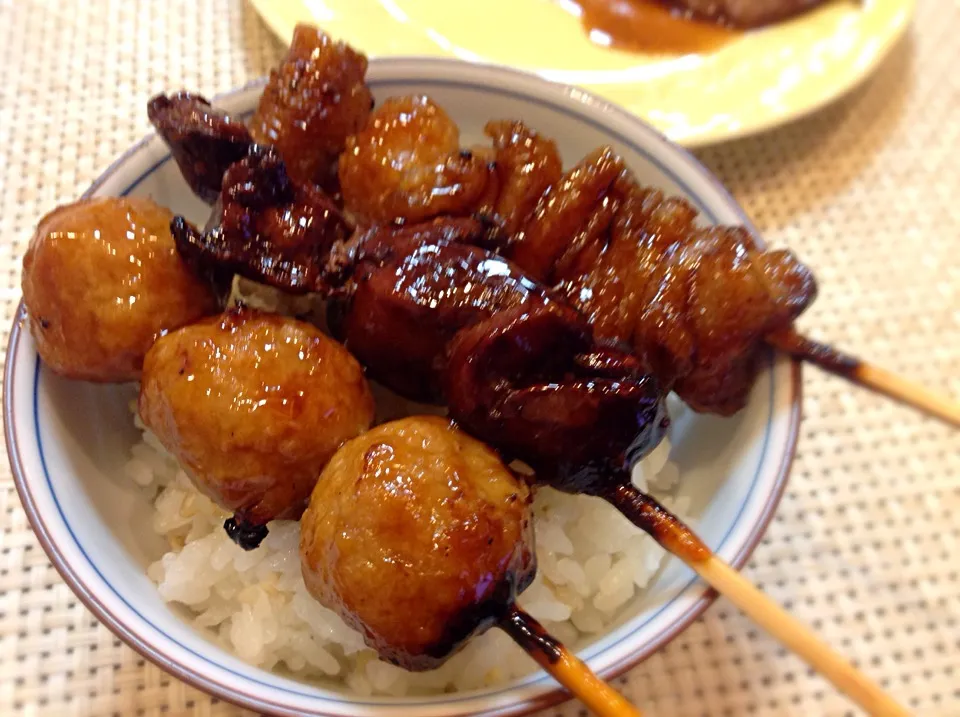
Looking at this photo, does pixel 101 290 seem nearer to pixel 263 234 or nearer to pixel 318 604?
pixel 263 234

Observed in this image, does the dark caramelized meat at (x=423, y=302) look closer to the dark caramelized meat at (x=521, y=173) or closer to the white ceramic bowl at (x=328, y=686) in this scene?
the dark caramelized meat at (x=521, y=173)

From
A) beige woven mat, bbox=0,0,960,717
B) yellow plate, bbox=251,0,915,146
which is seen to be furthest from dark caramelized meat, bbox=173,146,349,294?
yellow plate, bbox=251,0,915,146

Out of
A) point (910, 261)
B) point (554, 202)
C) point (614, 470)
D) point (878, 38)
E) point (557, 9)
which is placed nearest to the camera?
point (614, 470)

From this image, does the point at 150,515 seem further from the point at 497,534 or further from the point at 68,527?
the point at 497,534

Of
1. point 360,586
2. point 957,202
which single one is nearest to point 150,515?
point 360,586

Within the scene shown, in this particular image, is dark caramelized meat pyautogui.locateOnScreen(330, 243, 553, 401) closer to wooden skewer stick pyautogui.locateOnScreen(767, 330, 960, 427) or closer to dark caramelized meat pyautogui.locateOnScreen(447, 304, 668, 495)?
dark caramelized meat pyautogui.locateOnScreen(447, 304, 668, 495)

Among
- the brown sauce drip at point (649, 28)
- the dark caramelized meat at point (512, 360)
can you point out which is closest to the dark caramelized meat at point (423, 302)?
the dark caramelized meat at point (512, 360)
